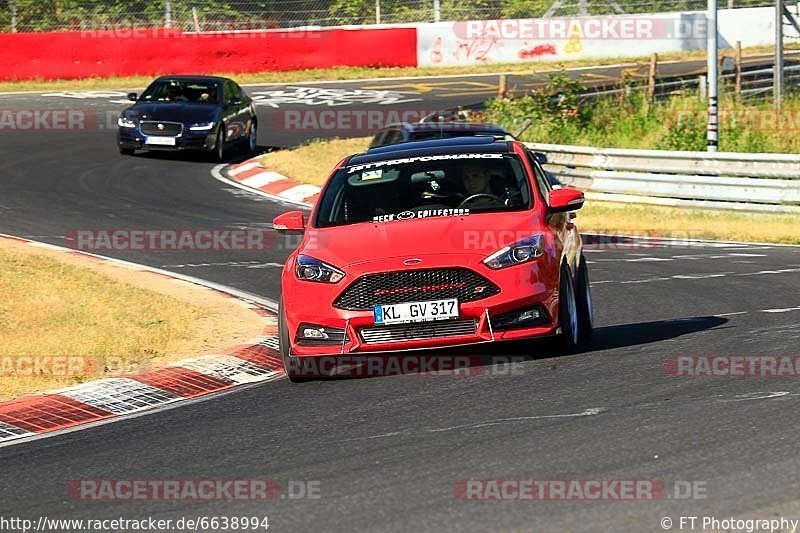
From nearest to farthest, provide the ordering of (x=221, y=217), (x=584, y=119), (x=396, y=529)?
(x=396, y=529) < (x=221, y=217) < (x=584, y=119)

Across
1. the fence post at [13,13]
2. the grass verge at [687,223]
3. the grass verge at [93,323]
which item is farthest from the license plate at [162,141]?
the fence post at [13,13]

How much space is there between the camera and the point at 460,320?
9.18m

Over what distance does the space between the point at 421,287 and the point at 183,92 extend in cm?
1853

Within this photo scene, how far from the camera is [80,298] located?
13281mm

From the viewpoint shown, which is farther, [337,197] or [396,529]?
[337,197]

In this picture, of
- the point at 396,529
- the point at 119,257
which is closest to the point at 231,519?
the point at 396,529

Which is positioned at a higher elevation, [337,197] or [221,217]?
[337,197]

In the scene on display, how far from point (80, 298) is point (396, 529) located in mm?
8089

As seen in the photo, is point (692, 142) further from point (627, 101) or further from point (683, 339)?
point (683, 339)

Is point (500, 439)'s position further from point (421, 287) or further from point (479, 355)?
point (479, 355)
